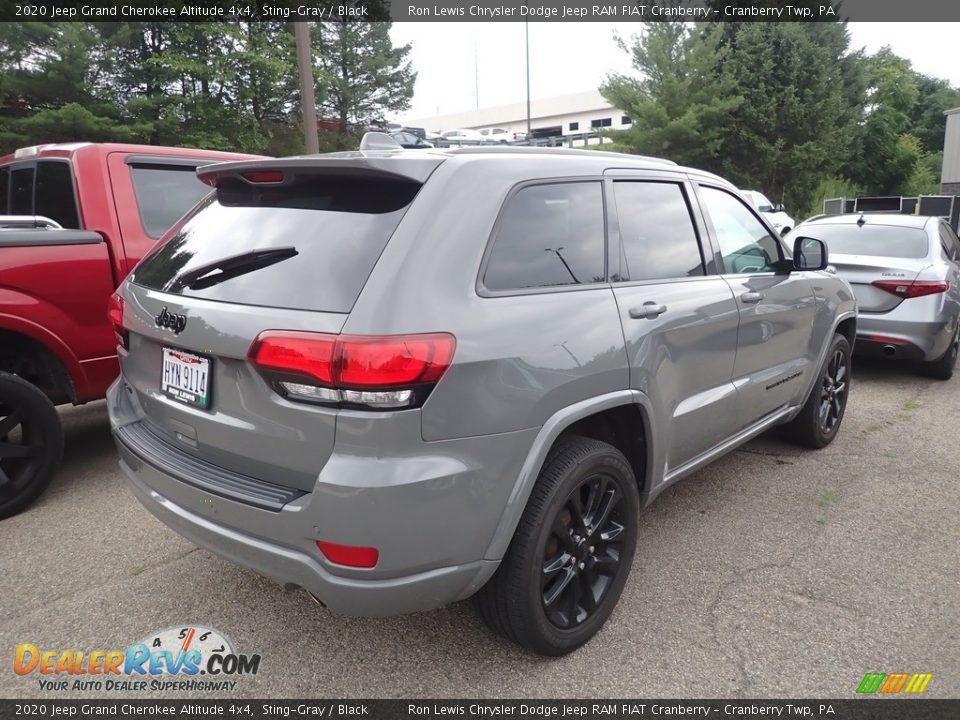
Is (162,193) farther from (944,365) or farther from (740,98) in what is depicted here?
(740,98)

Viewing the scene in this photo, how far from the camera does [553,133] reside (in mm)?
68750

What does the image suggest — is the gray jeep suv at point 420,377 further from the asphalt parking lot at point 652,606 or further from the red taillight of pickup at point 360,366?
the asphalt parking lot at point 652,606

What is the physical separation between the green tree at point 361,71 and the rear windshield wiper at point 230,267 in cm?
1832

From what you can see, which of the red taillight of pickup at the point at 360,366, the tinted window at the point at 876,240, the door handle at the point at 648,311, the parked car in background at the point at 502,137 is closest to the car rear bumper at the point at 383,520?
the red taillight of pickup at the point at 360,366

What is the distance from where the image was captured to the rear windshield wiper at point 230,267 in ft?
7.22

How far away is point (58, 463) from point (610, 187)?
321 centimetres

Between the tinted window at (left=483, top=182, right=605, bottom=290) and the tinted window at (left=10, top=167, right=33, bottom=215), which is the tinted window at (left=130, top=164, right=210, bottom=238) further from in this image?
the tinted window at (left=483, top=182, right=605, bottom=290)

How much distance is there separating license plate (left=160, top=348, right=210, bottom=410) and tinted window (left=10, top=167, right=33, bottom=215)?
2.77 meters

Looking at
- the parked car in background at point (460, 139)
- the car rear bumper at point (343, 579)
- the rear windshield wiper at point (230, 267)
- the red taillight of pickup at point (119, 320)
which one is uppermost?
the parked car in background at point (460, 139)

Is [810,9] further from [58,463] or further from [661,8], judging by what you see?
[58,463]

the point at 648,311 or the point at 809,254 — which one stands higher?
the point at 809,254

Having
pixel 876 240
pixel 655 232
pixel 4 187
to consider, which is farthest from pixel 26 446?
pixel 876 240

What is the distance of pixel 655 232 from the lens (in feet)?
9.91

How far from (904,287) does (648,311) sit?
4.60 m
